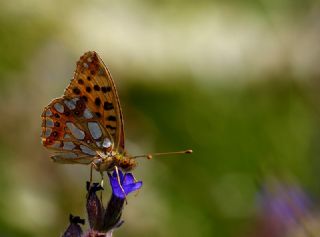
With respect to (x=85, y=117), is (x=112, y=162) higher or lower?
lower

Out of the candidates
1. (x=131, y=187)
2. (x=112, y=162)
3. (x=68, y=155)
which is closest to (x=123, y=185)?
(x=131, y=187)

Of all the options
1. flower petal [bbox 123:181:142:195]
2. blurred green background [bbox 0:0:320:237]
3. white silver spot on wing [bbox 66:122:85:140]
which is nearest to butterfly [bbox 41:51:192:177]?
white silver spot on wing [bbox 66:122:85:140]

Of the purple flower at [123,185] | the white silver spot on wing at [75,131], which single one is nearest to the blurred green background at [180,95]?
the white silver spot on wing at [75,131]

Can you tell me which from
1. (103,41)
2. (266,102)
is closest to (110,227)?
(103,41)

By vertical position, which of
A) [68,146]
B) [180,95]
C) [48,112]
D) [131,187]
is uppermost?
[48,112]

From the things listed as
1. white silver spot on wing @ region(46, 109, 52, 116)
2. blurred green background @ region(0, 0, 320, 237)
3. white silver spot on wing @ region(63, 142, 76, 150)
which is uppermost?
white silver spot on wing @ region(46, 109, 52, 116)

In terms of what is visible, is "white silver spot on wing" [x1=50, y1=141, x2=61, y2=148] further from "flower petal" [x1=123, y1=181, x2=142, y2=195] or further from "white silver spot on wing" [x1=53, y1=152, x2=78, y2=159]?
"flower petal" [x1=123, y1=181, x2=142, y2=195]

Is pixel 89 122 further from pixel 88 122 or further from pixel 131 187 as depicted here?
pixel 131 187

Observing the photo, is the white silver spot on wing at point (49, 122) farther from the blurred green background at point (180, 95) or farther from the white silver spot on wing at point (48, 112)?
the blurred green background at point (180, 95)
